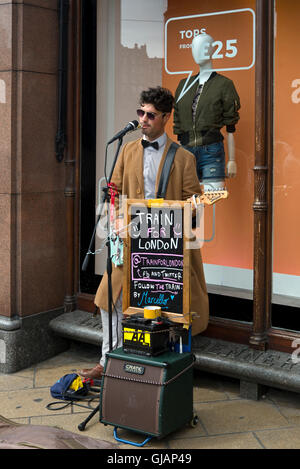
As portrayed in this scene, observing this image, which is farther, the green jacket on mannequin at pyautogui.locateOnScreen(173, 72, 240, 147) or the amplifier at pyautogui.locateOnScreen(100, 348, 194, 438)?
the green jacket on mannequin at pyautogui.locateOnScreen(173, 72, 240, 147)

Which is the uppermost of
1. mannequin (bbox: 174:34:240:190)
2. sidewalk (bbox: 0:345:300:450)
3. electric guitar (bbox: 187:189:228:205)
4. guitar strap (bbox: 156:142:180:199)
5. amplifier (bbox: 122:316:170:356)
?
mannequin (bbox: 174:34:240:190)

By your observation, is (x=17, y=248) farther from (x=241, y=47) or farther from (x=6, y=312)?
(x=241, y=47)

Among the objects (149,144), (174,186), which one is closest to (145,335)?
(174,186)

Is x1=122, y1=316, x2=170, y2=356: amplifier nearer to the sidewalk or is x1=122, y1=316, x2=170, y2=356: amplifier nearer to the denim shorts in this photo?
the sidewalk

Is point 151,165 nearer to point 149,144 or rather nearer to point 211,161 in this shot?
point 149,144

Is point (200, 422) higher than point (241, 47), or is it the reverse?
point (241, 47)

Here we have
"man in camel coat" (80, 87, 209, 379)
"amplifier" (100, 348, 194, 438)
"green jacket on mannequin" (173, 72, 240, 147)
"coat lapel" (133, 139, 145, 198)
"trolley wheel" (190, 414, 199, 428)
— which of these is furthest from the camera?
"green jacket on mannequin" (173, 72, 240, 147)

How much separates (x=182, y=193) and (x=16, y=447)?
2785mm

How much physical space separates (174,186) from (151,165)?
0.24 meters

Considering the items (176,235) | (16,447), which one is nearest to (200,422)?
(176,235)

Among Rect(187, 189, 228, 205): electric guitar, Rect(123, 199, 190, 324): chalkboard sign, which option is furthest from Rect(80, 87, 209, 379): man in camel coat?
Rect(187, 189, 228, 205): electric guitar

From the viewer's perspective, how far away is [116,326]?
4641 millimetres

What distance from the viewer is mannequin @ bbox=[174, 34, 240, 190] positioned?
4.95 metres

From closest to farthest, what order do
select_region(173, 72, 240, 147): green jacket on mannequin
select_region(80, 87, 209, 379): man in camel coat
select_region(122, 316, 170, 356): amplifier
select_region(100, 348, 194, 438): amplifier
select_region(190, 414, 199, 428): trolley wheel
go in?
select_region(100, 348, 194, 438): amplifier < select_region(122, 316, 170, 356): amplifier < select_region(190, 414, 199, 428): trolley wheel < select_region(80, 87, 209, 379): man in camel coat < select_region(173, 72, 240, 147): green jacket on mannequin
